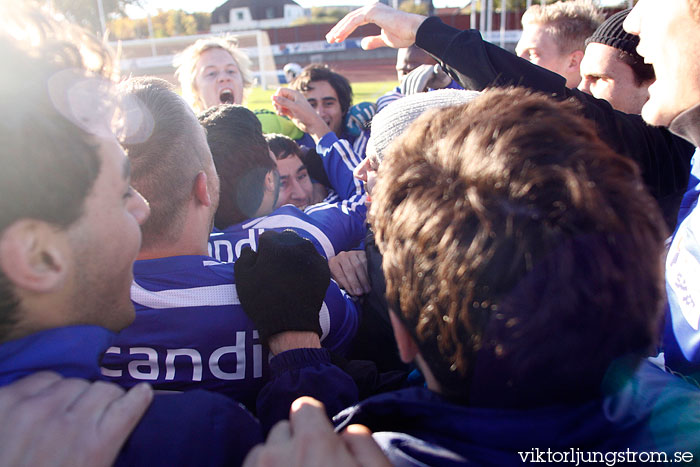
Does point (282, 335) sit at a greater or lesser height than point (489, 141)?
lesser

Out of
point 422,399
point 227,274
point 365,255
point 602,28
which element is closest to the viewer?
point 422,399

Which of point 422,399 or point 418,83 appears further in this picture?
point 418,83

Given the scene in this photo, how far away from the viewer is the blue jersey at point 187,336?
4.37 feet

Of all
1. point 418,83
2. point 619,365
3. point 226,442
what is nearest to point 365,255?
point 226,442

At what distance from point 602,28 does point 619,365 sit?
98.2 inches

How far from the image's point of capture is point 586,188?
68 cm

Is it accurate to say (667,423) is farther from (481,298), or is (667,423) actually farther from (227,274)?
(227,274)

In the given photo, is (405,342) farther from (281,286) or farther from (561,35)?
(561,35)

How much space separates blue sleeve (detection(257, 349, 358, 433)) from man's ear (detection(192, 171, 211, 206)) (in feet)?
1.86

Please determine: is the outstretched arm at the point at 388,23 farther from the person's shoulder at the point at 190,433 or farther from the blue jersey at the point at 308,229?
the person's shoulder at the point at 190,433

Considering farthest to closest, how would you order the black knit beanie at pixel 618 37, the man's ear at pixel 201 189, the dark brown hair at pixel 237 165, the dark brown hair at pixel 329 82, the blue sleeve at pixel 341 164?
1. the dark brown hair at pixel 329 82
2. the blue sleeve at pixel 341 164
3. the black knit beanie at pixel 618 37
4. the dark brown hair at pixel 237 165
5. the man's ear at pixel 201 189

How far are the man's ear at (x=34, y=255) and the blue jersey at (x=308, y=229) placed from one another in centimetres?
87

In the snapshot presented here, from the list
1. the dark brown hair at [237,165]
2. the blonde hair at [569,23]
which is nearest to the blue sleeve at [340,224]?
the dark brown hair at [237,165]

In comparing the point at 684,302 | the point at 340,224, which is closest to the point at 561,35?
the point at 340,224
